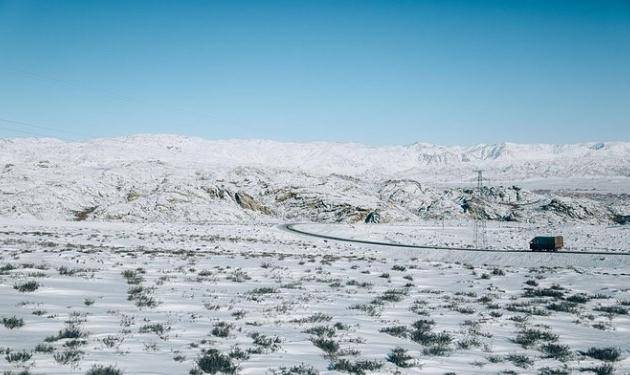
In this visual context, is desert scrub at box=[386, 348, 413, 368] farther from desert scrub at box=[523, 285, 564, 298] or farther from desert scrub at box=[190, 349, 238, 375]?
desert scrub at box=[523, 285, 564, 298]

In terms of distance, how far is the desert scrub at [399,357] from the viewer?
9.24 metres

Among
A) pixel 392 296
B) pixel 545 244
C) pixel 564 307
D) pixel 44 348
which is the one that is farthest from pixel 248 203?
pixel 44 348

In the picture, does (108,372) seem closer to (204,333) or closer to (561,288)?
(204,333)

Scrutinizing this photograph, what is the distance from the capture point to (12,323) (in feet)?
35.0

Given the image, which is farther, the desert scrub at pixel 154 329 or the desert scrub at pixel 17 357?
the desert scrub at pixel 154 329

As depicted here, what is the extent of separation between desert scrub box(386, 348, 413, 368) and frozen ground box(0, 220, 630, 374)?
0.06 meters

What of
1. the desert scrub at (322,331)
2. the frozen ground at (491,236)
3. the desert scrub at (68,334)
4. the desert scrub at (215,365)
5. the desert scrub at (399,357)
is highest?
the desert scrub at (68,334)

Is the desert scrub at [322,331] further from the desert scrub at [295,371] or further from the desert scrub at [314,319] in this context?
the desert scrub at [295,371]

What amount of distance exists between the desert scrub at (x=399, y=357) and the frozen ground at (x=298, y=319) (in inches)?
2.5

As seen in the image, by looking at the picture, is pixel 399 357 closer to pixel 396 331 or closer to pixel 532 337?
pixel 396 331

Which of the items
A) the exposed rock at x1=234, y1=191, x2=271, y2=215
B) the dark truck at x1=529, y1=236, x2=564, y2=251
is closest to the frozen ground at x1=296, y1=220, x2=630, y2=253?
the dark truck at x1=529, y1=236, x2=564, y2=251

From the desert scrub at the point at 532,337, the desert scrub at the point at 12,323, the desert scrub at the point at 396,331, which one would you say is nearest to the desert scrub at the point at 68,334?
the desert scrub at the point at 12,323

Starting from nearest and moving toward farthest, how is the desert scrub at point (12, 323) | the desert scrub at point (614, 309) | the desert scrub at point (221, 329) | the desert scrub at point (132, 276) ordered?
the desert scrub at point (12, 323)
the desert scrub at point (221, 329)
the desert scrub at point (614, 309)
the desert scrub at point (132, 276)

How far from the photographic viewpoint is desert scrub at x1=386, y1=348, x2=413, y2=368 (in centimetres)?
924
